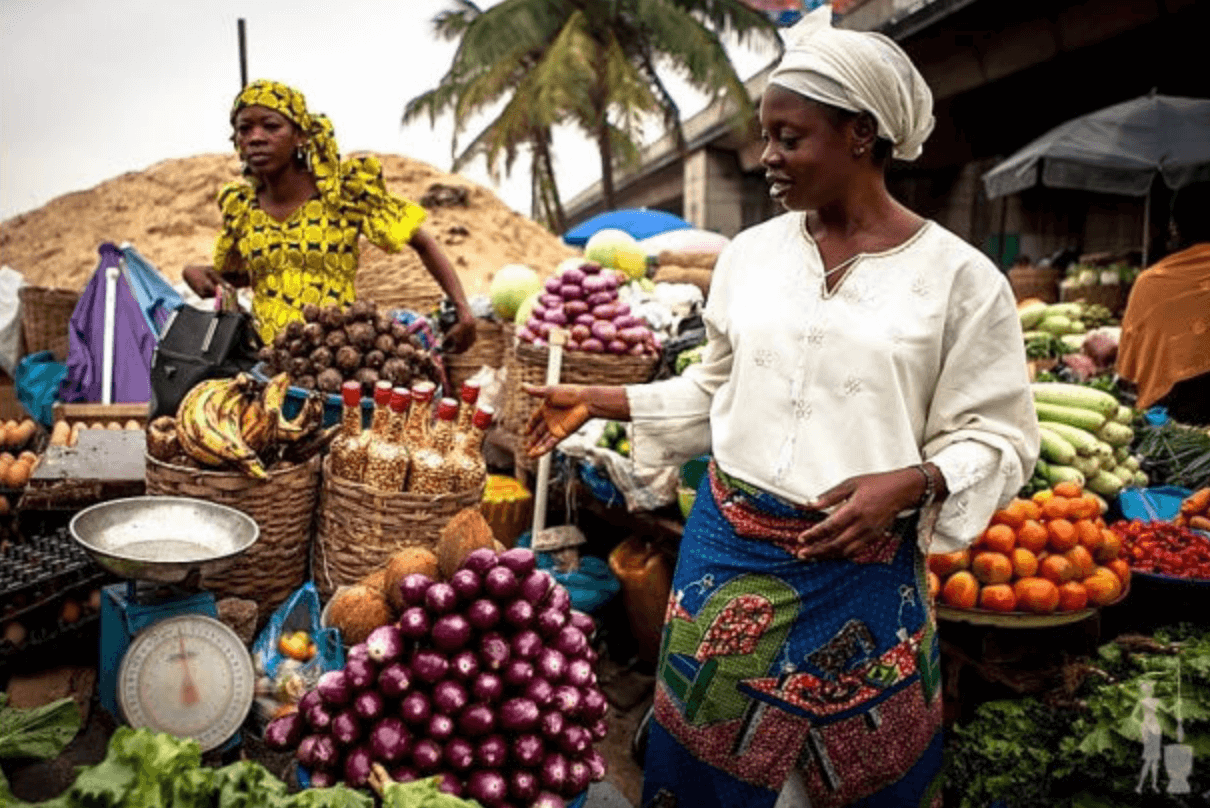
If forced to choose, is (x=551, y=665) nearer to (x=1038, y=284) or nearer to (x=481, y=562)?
(x=481, y=562)

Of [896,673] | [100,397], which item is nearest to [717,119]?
[100,397]

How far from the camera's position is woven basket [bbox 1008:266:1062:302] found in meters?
10.4

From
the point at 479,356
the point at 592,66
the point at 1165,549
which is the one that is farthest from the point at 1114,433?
the point at 592,66

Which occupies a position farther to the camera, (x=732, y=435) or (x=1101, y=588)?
(x=1101, y=588)

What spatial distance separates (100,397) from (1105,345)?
6.50 metres

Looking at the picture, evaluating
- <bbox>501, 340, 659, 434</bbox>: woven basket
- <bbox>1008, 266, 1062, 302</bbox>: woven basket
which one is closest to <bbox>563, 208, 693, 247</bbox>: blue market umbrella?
<bbox>1008, 266, 1062, 302</bbox>: woven basket

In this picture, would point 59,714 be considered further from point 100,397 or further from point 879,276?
point 100,397

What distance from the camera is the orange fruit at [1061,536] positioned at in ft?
9.30

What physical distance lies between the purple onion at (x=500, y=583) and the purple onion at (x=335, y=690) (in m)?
0.31

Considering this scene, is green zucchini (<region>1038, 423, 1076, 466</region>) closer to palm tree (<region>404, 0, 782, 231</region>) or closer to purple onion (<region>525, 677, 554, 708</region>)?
purple onion (<region>525, 677, 554, 708</region>)

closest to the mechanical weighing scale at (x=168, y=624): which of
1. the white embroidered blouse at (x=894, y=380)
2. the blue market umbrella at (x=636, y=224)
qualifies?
the white embroidered blouse at (x=894, y=380)

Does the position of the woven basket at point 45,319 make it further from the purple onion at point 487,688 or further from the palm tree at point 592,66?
the palm tree at point 592,66

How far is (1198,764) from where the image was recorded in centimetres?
193

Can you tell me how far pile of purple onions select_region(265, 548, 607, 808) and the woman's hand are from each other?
0.60 metres
